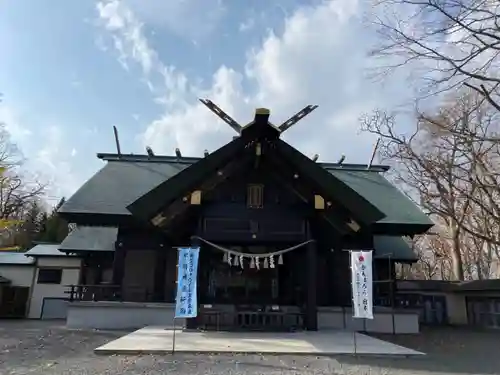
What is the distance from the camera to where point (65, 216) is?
1165 cm

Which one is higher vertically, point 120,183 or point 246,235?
point 120,183

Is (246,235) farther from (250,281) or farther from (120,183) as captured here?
(120,183)

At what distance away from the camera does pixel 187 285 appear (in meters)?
7.55

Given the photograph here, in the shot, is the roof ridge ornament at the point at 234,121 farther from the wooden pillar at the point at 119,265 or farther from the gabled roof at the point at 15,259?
the gabled roof at the point at 15,259

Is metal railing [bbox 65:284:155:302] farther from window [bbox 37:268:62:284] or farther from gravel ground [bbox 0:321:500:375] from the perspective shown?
window [bbox 37:268:62:284]

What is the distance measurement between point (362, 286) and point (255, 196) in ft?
11.9

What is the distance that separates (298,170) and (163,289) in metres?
5.67

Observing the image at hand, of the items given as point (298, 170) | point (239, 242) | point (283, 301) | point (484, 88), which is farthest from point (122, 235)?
point (484, 88)

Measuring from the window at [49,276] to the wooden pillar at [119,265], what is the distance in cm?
633

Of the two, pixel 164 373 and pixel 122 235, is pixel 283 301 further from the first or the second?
pixel 164 373

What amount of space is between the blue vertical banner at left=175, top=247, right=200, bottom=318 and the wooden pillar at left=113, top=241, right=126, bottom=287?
512 centimetres

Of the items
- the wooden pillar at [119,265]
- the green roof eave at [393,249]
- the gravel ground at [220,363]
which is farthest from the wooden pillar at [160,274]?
the green roof eave at [393,249]

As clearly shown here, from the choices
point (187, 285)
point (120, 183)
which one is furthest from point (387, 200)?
point (120, 183)

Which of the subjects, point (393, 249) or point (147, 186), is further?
point (393, 249)
